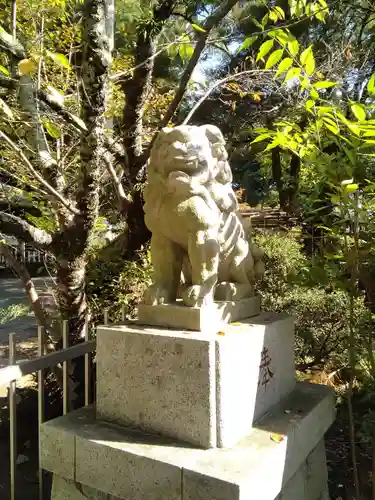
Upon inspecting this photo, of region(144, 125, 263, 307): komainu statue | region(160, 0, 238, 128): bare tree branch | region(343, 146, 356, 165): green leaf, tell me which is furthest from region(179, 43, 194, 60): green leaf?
region(343, 146, 356, 165): green leaf

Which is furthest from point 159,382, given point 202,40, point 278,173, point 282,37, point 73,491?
point 278,173

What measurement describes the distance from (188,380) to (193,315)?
0.33m

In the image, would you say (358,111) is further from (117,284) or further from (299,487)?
(117,284)

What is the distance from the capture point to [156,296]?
2348 mm

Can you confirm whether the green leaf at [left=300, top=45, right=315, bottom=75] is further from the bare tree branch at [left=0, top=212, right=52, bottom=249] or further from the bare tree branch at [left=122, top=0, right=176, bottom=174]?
the bare tree branch at [left=0, top=212, right=52, bottom=249]

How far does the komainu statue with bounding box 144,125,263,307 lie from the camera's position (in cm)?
222

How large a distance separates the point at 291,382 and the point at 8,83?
3.06 meters

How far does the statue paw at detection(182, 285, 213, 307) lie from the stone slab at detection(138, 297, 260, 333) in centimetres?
3

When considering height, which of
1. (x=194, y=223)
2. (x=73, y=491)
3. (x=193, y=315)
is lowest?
(x=73, y=491)

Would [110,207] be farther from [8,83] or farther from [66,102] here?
[8,83]

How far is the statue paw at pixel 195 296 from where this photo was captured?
2209 millimetres

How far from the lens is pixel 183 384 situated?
2037 millimetres

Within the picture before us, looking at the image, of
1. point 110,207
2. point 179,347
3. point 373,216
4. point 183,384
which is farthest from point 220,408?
point 110,207

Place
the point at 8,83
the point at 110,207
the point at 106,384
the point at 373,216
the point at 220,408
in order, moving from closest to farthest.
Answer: the point at 220,408 → the point at 106,384 → the point at 373,216 → the point at 8,83 → the point at 110,207
